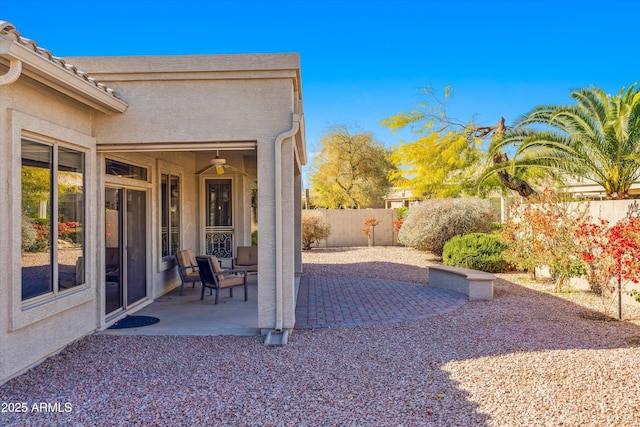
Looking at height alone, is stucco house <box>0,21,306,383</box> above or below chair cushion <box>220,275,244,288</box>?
above

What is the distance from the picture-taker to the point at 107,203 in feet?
23.6

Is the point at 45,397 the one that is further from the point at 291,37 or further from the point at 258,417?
the point at 291,37

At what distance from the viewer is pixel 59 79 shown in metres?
4.96

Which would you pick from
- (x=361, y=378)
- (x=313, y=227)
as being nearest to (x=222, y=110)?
(x=361, y=378)

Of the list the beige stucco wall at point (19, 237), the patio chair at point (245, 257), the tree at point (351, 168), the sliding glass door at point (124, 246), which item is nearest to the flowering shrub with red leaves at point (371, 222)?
the tree at point (351, 168)

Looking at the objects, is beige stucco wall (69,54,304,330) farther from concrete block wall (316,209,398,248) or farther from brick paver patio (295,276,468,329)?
concrete block wall (316,209,398,248)

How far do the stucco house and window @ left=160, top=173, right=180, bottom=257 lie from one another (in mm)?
670

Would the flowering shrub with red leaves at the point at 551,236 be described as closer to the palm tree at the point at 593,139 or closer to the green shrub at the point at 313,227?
the palm tree at the point at 593,139

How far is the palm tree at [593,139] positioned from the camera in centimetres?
952

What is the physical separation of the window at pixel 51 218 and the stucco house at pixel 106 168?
1 cm

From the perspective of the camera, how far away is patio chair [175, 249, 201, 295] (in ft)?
30.0

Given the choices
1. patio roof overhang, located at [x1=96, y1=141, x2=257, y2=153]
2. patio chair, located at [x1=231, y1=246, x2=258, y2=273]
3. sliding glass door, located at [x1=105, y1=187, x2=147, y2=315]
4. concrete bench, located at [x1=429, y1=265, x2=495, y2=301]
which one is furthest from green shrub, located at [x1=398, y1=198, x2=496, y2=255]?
patio roof overhang, located at [x1=96, y1=141, x2=257, y2=153]

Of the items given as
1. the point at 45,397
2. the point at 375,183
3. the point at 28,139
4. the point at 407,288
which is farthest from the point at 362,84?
the point at 45,397

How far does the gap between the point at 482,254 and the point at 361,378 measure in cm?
901
